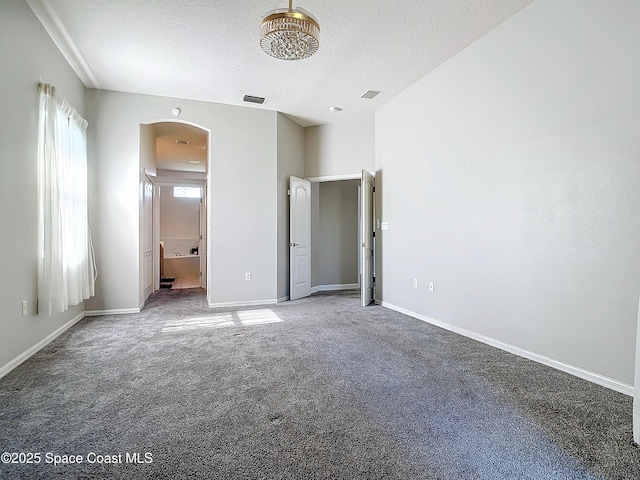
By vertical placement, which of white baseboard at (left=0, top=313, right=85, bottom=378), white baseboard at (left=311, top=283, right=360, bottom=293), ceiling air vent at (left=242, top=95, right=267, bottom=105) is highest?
ceiling air vent at (left=242, top=95, right=267, bottom=105)

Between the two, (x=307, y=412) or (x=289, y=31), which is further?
(x=289, y=31)

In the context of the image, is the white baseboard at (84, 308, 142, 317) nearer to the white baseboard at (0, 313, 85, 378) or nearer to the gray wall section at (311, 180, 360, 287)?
the white baseboard at (0, 313, 85, 378)

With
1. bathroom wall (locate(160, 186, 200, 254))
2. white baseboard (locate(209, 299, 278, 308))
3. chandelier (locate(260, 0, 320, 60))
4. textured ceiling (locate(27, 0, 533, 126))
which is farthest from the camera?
bathroom wall (locate(160, 186, 200, 254))

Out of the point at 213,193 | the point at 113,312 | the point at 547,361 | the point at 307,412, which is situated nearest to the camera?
the point at 307,412

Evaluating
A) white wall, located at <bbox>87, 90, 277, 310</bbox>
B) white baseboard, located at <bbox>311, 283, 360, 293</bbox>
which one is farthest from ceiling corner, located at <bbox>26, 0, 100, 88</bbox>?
white baseboard, located at <bbox>311, 283, 360, 293</bbox>

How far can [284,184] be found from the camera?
18.9ft

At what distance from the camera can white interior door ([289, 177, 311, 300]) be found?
5809 millimetres

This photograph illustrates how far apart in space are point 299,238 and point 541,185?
389 cm

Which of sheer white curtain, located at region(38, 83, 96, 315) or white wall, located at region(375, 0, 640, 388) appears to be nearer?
white wall, located at region(375, 0, 640, 388)

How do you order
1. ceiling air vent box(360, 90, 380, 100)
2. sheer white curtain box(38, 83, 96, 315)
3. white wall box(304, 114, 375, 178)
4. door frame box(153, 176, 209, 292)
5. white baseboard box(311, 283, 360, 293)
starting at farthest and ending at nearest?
door frame box(153, 176, 209, 292) < white baseboard box(311, 283, 360, 293) < white wall box(304, 114, 375, 178) < ceiling air vent box(360, 90, 380, 100) < sheer white curtain box(38, 83, 96, 315)

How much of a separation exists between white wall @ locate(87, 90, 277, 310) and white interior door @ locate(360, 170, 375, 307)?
1.43 m

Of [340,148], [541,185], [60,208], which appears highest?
[340,148]

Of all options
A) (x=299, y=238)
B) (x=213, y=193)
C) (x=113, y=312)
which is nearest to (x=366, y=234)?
(x=299, y=238)

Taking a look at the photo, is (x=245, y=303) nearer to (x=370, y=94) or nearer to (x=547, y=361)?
(x=370, y=94)
